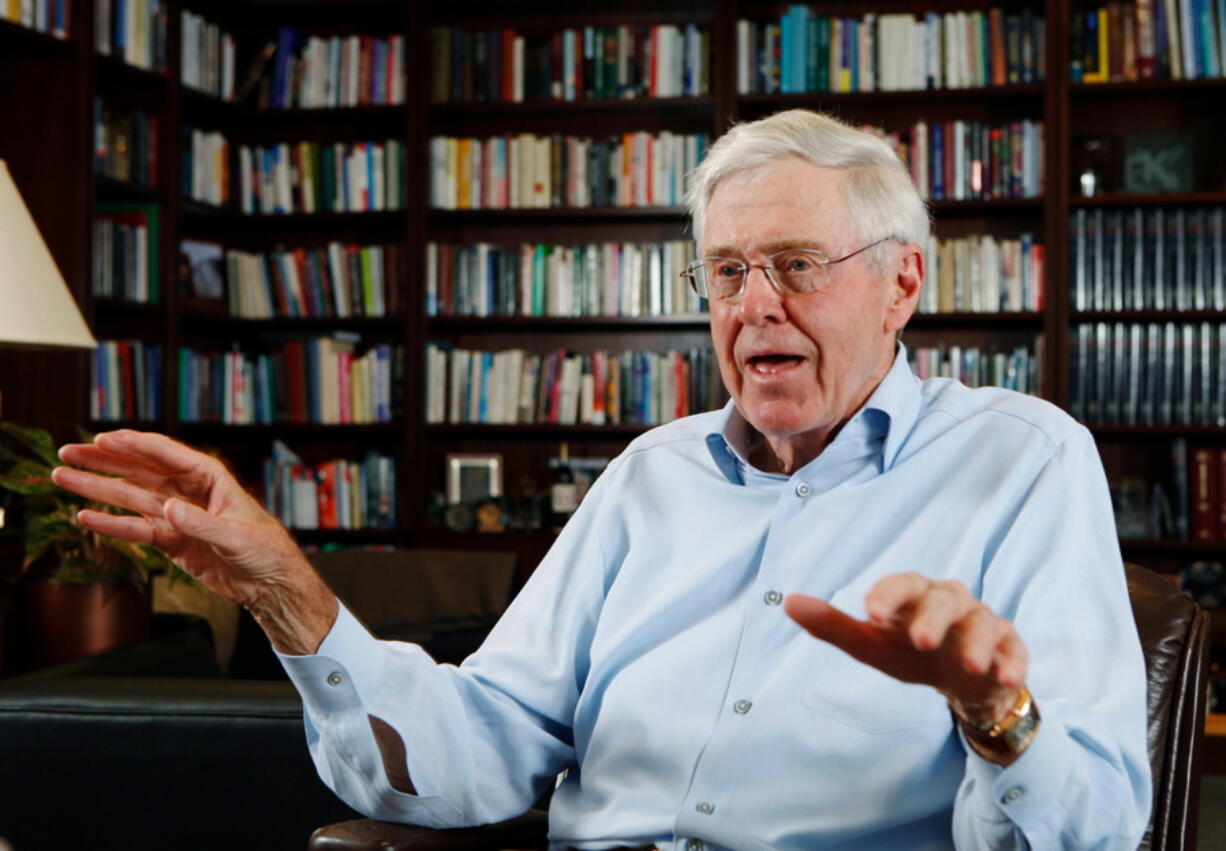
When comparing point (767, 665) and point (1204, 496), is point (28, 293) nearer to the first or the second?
point (767, 665)

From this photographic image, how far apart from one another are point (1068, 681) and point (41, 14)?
355cm

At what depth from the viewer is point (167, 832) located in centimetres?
177

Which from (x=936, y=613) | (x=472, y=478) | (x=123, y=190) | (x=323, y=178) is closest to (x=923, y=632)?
(x=936, y=613)

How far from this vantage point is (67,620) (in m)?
2.27

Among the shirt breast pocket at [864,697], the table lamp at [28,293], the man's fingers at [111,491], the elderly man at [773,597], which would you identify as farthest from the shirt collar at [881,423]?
the table lamp at [28,293]

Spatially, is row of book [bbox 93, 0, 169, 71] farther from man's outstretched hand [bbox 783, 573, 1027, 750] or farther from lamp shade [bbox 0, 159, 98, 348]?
man's outstretched hand [bbox 783, 573, 1027, 750]

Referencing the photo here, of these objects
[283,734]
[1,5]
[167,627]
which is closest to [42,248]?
[283,734]

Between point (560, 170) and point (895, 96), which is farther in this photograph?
point (560, 170)

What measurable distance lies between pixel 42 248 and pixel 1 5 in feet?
6.52

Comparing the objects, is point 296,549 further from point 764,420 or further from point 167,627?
point 167,627

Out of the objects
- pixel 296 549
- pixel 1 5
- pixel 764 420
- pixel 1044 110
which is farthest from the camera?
pixel 1044 110

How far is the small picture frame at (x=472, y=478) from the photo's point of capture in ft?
15.5

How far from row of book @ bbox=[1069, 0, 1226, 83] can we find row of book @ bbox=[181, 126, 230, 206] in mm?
2835

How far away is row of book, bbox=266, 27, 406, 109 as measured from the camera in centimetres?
464
